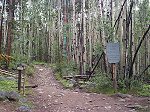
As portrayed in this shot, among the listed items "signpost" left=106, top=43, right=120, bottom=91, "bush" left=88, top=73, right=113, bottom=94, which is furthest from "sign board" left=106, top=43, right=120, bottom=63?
"bush" left=88, top=73, right=113, bottom=94

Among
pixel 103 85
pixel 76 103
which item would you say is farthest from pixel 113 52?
pixel 76 103

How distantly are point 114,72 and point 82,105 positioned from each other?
348 cm

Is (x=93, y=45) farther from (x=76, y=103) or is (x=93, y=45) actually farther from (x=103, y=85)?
(x=76, y=103)

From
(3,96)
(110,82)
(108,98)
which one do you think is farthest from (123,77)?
(3,96)

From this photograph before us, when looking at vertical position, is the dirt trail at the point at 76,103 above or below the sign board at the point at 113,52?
below

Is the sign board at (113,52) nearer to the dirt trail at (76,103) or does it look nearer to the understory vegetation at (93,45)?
the understory vegetation at (93,45)

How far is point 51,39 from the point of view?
129 ft

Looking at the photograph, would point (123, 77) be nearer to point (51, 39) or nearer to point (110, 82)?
point (110, 82)

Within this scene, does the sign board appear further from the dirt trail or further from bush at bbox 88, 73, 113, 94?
the dirt trail

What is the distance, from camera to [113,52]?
13773 millimetres

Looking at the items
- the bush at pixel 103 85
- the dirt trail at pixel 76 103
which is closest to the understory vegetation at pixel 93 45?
the bush at pixel 103 85

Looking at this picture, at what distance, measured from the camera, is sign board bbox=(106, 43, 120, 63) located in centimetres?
1368

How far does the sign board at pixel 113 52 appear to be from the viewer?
1368cm

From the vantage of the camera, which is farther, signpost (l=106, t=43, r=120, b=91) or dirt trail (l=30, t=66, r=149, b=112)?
signpost (l=106, t=43, r=120, b=91)
